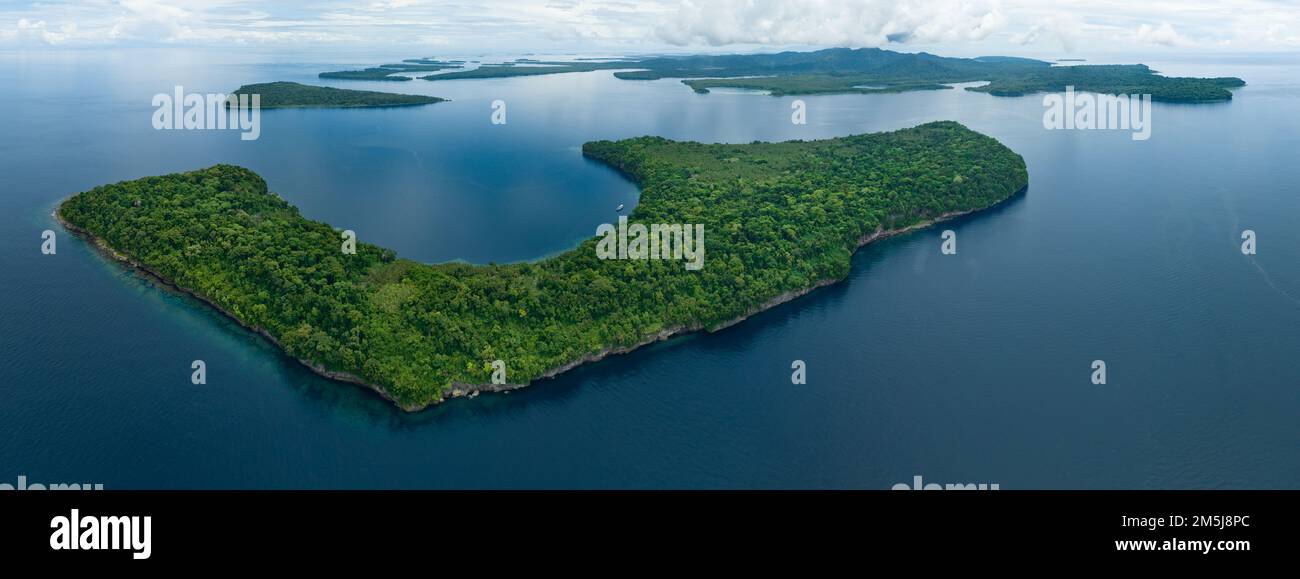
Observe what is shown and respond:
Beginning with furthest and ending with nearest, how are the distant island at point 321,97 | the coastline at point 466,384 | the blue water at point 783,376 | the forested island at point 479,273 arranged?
the distant island at point 321,97 < the forested island at point 479,273 < the coastline at point 466,384 < the blue water at point 783,376

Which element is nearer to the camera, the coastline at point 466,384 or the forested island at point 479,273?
the coastline at point 466,384

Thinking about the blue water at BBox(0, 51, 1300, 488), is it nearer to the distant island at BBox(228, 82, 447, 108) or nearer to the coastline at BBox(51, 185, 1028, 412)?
the coastline at BBox(51, 185, 1028, 412)

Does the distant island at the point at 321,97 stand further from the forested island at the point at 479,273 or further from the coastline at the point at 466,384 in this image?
the coastline at the point at 466,384

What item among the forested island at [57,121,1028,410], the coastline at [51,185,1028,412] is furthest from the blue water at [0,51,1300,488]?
the forested island at [57,121,1028,410]

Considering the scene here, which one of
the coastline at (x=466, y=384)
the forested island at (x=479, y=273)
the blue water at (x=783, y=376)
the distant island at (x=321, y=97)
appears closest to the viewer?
the blue water at (x=783, y=376)

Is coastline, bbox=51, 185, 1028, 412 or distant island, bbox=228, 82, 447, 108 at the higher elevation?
distant island, bbox=228, 82, 447, 108

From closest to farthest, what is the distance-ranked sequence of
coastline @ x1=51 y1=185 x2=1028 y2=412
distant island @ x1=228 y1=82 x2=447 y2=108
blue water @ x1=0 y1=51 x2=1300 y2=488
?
blue water @ x1=0 y1=51 x2=1300 y2=488, coastline @ x1=51 y1=185 x2=1028 y2=412, distant island @ x1=228 y1=82 x2=447 y2=108

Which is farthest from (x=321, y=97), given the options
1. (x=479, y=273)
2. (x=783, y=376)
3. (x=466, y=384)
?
(x=783, y=376)

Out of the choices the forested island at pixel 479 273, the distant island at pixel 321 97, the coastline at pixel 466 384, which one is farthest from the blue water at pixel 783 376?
the distant island at pixel 321 97
